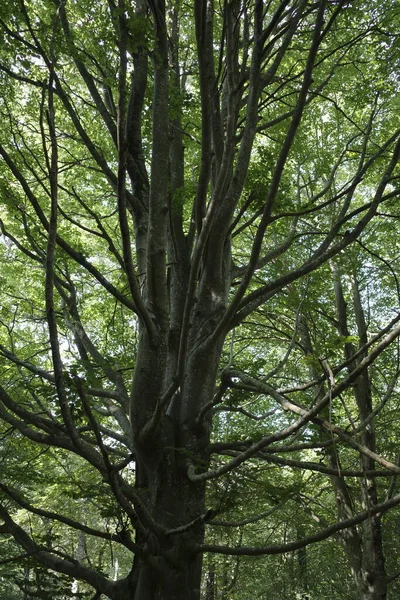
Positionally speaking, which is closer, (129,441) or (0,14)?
(0,14)

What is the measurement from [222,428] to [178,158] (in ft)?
24.9

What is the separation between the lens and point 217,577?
13453 mm

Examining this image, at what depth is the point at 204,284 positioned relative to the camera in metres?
3.95

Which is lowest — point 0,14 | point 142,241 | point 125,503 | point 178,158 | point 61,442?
point 125,503

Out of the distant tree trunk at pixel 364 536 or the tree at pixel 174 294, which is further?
the distant tree trunk at pixel 364 536

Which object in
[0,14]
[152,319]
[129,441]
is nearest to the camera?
[152,319]

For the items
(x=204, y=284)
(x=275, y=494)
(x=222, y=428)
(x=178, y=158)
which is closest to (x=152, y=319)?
(x=204, y=284)

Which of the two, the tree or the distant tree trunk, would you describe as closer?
the tree

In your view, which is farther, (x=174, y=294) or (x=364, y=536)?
(x=364, y=536)

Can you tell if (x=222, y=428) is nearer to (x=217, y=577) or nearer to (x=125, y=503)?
(x=217, y=577)

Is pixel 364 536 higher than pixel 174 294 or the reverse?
the reverse

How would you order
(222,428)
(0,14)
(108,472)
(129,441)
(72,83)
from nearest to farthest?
(108,472) < (0,14) < (129,441) < (72,83) < (222,428)

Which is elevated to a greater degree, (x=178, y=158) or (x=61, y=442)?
(x=178, y=158)

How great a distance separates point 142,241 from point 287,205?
133 cm
